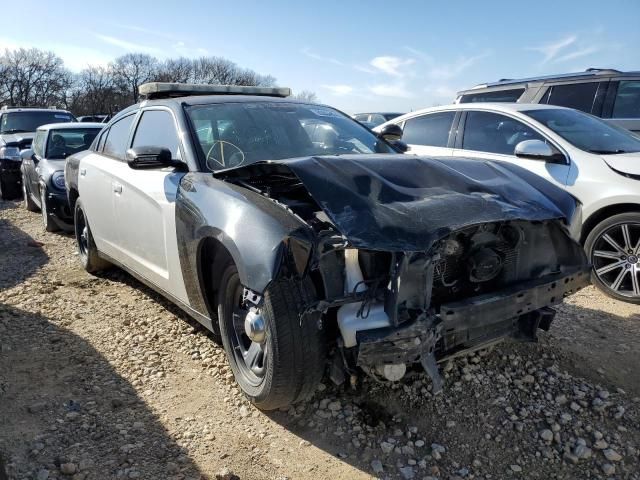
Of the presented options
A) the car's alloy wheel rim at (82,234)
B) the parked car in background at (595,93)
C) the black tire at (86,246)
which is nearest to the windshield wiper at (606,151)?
the parked car in background at (595,93)

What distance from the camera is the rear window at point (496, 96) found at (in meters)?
7.50

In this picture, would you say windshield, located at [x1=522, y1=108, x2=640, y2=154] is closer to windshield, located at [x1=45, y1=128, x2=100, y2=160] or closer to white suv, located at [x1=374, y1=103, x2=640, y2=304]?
white suv, located at [x1=374, y1=103, x2=640, y2=304]

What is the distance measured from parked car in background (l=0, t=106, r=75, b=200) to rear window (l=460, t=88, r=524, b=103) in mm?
8620

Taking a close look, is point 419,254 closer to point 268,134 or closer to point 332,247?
point 332,247

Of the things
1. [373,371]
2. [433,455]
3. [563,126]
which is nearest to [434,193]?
[373,371]

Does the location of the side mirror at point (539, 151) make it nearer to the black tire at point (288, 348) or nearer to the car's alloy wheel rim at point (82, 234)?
the black tire at point (288, 348)

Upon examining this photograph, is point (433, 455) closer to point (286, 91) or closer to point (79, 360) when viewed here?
point (79, 360)

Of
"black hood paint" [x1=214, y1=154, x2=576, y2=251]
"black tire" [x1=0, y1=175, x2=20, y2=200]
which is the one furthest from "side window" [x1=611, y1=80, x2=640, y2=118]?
"black tire" [x1=0, y1=175, x2=20, y2=200]

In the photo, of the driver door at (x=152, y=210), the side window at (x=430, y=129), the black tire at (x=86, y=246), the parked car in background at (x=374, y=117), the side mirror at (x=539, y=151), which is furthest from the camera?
the parked car in background at (x=374, y=117)

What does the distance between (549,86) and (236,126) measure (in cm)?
552

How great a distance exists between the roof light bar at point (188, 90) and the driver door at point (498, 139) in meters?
2.30

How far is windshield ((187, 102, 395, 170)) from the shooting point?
3324mm

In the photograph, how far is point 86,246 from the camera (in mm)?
5375

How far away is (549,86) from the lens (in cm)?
723
